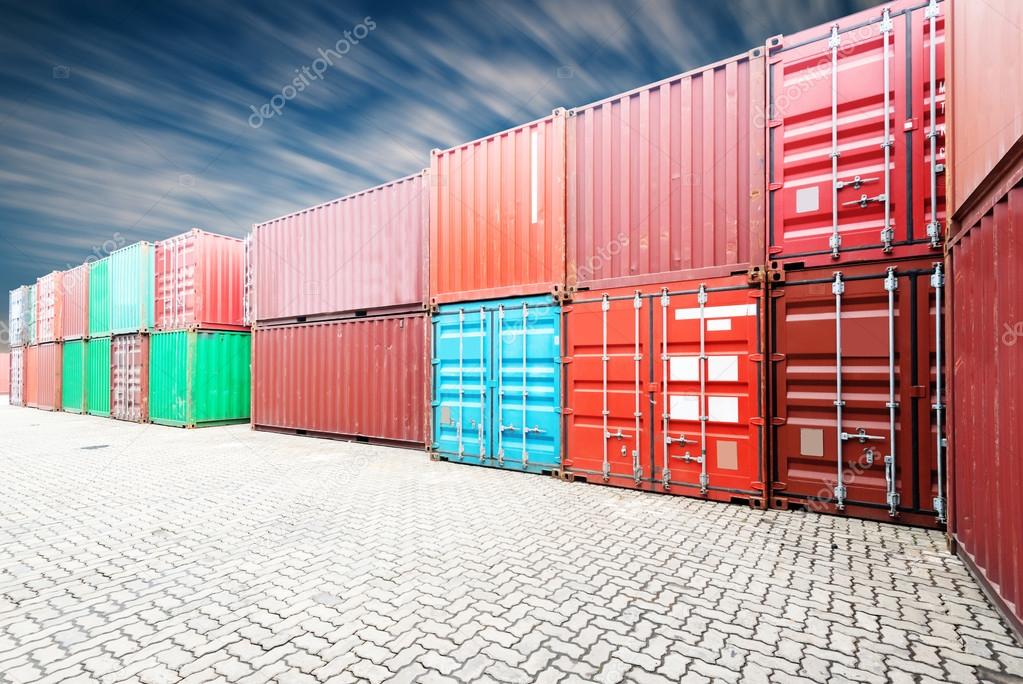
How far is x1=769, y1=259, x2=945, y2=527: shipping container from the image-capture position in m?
5.50

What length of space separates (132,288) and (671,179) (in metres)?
18.5

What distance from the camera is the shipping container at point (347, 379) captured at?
10.6m

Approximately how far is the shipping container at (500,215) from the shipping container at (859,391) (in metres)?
3.60

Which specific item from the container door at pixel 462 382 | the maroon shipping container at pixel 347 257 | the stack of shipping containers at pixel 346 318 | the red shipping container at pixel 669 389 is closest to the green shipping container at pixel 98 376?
the stack of shipping containers at pixel 346 318

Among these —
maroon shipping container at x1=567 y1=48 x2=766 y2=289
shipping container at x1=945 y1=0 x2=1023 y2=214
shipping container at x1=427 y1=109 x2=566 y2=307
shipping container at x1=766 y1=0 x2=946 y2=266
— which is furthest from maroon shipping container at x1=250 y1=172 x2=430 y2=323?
shipping container at x1=945 y1=0 x2=1023 y2=214

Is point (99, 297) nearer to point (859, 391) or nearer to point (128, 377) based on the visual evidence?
point (128, 377)

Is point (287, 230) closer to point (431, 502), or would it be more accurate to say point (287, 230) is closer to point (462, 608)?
point (431, 502)

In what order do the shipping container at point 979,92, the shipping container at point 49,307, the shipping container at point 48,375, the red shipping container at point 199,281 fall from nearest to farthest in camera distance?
the shipping container at point 979,92
the red shipping container at point 199,281
the shipping container at point 48,375
the shipping container at point 49,307

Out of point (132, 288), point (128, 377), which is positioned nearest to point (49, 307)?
point (132, 288)

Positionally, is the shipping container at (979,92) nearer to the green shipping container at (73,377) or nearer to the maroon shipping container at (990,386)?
the maroon shipping container at (990,386)

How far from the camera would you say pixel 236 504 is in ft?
21.0

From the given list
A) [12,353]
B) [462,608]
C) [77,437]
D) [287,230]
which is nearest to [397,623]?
[462,608]

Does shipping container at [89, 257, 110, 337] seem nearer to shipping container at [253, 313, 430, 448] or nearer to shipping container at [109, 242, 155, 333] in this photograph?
shipping container at [109, 242, 155, 333]

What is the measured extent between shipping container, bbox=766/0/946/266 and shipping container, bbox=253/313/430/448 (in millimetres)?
6841
